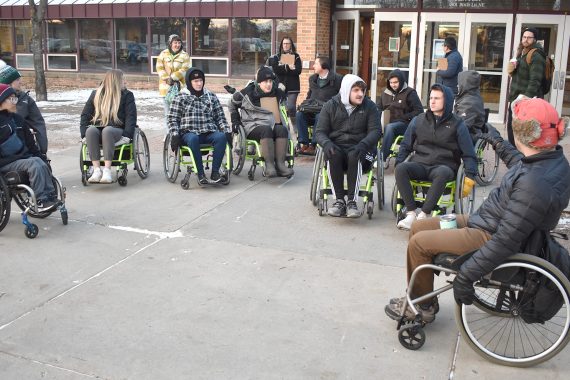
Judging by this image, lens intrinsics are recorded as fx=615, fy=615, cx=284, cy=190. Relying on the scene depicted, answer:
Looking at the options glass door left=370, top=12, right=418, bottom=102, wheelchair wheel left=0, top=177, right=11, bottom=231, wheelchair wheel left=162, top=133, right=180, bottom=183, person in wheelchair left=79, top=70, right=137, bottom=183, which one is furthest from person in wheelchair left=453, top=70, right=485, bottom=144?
glass door left=370, top=12, right=418, bottom=102

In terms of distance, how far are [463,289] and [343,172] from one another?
296 cm

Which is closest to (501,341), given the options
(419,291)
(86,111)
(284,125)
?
(419,291)

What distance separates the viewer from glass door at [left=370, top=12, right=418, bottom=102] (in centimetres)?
1289

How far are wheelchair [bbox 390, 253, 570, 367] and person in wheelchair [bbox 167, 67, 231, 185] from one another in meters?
4.06

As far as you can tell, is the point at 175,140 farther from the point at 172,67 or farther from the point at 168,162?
the point at 172,67

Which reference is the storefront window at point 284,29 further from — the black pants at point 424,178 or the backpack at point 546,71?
the black pants at point 424,178

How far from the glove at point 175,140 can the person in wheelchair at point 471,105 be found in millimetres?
3359

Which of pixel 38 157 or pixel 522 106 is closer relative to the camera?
pixel 522 106

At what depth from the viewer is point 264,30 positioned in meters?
17.7

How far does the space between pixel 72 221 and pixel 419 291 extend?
3805 millimetres

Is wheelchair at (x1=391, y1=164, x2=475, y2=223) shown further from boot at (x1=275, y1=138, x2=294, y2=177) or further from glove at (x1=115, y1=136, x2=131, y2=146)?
glove at (x1=115, y1=136, x2=131, y2=146)

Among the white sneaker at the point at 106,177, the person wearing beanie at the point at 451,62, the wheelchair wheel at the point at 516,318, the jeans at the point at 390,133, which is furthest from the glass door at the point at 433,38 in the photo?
the wheelchair wheel at the point at 516,318

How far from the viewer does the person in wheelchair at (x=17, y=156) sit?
5672 mm

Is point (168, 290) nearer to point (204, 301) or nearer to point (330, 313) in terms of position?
point (204, 301)
